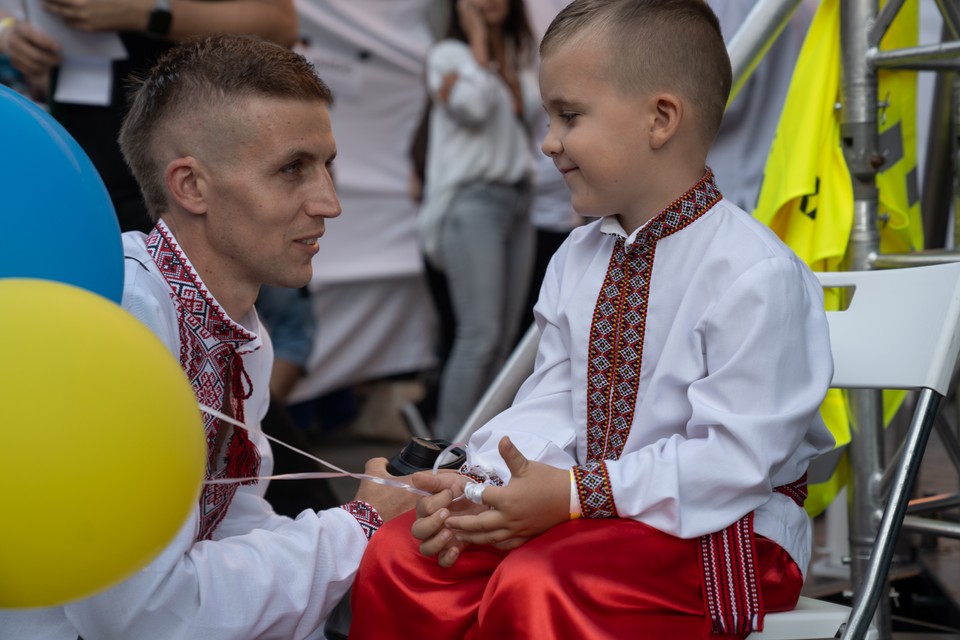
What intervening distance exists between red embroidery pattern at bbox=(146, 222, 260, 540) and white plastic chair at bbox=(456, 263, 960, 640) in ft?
1.46

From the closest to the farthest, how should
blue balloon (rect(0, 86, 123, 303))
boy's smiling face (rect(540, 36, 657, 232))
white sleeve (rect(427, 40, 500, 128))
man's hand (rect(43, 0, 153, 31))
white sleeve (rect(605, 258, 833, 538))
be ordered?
blue balloon (rect(0, 86, 123, 303)), white sleeve (rect(605, 258, 833, 538)), boy's smiling face (rect(540, 36, 657, 232)), man's hand (rect(43, 0, 153, 31)), white sleeve (rect(427, 40, 500, 128))

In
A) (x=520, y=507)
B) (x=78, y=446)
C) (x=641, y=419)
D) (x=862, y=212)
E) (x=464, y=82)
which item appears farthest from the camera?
(x=464, y=82)

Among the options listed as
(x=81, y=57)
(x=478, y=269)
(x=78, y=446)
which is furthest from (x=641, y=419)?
(x=478, y=269)

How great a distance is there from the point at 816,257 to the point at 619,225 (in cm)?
67

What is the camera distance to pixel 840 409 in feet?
7.16

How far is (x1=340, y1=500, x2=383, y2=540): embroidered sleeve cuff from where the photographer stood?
1.69 metres

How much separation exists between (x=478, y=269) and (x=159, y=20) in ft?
6.19

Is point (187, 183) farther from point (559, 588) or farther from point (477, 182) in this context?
point (477, 182)

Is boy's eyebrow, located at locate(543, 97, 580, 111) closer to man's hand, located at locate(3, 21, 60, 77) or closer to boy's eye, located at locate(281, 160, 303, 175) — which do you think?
boy's eye, located at locate(281, 160, 303, 175)

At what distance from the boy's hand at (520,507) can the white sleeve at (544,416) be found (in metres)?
0.15

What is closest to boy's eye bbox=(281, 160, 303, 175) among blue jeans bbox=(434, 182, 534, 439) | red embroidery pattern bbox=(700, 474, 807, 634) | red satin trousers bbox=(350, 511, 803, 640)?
red satin trousers bbox=(350, 511, 803, 640)

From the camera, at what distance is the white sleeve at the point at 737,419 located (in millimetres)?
1425

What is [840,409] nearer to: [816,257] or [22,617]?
[816,257]

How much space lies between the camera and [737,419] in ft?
4.67
